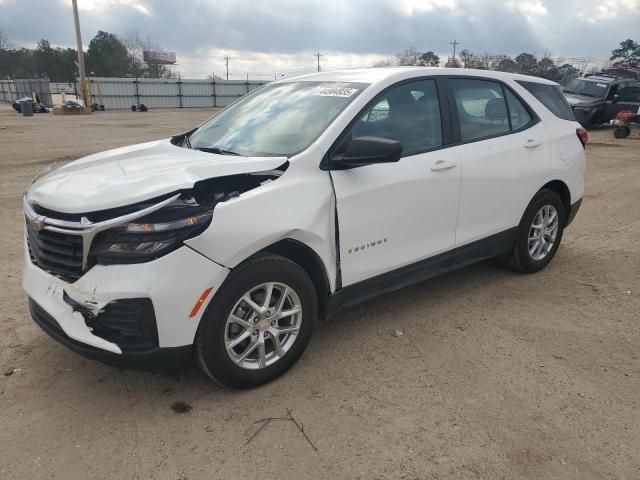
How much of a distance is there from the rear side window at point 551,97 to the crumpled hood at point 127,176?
291 cm

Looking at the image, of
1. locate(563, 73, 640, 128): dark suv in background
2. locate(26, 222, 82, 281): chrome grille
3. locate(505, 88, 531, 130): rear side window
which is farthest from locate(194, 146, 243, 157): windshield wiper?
locate(563, 73, 640, 128): dark suv in background

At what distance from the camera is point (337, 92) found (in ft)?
11.8

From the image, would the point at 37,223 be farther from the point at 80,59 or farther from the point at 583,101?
the point at 80,59

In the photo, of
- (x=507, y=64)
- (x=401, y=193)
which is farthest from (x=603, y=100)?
(x=507, y=64)

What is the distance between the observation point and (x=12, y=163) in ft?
39.8

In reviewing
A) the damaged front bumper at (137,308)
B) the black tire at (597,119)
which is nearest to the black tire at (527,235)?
the damaged front bumper at (137,308)

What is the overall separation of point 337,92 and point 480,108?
1.37m

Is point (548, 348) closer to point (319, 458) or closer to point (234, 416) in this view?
point (319, 458)

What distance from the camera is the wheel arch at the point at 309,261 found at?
10.0 feet

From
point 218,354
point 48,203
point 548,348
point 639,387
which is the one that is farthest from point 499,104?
point 48,203

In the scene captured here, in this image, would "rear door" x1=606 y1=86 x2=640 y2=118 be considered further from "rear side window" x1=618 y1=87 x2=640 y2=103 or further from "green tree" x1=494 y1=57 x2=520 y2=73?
"green tree" x1=494 y1=57 x2=520 y2=73

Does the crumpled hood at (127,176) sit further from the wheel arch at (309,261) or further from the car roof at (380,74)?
the car roof at (380,74)

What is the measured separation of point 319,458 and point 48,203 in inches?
77.4

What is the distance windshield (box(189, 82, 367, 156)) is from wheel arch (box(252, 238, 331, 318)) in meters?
0.60
